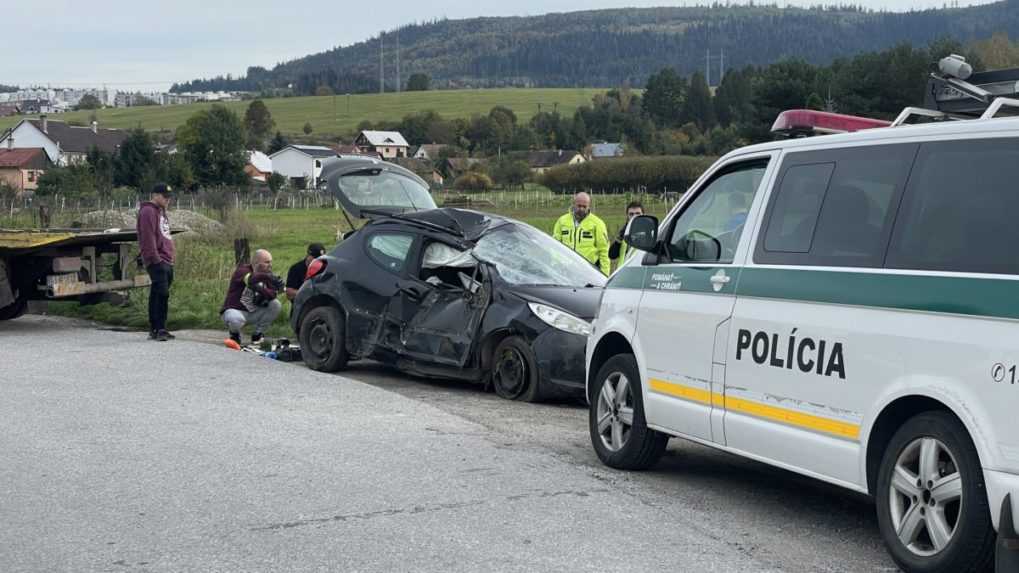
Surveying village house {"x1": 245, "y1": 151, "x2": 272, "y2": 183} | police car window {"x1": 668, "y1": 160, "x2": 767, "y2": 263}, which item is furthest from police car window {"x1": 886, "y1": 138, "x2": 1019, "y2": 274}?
village house {"x1": 245, "y1": 151, "x2": 272, "y2": 183}

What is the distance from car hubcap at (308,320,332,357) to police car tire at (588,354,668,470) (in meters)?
5.34

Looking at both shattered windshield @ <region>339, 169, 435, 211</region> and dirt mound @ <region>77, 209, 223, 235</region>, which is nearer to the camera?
shattered windshield @ <region>339, 169, 435, 211</region>

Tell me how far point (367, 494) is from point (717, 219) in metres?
2.60

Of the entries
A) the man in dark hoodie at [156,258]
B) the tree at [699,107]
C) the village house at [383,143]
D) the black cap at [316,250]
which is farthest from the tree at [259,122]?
the black cap at [316,250]

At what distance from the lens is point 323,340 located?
42.9 feet

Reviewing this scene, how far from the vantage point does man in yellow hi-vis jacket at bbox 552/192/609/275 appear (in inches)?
591

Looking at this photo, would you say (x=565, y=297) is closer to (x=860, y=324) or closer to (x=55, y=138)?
(x=860, y=324)

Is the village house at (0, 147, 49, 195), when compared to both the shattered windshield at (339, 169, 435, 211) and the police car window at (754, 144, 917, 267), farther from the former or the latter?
the police car window at (754, 144, 917, 267)

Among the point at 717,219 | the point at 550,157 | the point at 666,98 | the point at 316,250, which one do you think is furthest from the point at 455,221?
the point at 666,98

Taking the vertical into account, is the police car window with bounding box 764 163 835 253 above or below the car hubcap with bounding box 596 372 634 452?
above

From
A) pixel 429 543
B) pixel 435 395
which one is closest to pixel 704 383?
pixel 429 543

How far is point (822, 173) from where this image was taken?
6.58m

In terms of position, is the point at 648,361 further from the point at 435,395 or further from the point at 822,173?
the point at 435,395

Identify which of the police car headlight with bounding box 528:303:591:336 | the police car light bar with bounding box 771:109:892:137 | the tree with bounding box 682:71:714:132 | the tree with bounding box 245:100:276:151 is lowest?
the police car headlight with bounding box 528:303:591:336
